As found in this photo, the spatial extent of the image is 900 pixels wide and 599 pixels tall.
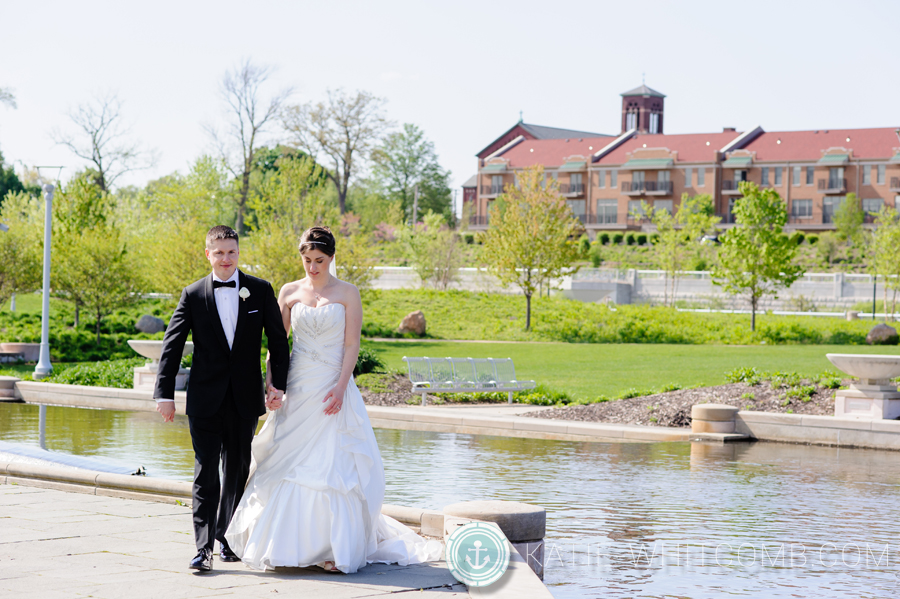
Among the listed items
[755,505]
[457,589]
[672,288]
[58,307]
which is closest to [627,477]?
[755,505]

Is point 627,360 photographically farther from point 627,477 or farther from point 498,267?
point 627,477

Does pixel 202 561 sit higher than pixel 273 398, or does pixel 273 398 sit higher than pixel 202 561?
pixel 273 398

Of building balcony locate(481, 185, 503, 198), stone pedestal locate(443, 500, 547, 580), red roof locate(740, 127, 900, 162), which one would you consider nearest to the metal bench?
stone pedestal locate(443, 500, 547, 580)

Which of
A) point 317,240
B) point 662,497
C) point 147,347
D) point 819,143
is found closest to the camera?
point 317,240

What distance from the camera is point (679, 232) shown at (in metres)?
56.5

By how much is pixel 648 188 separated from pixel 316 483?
261 ft

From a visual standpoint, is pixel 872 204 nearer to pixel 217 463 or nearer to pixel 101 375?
pixel 101 375

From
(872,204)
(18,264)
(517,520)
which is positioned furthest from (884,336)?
(872,204)

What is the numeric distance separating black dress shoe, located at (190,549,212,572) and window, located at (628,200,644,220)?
2980 inches

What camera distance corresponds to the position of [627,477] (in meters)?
10.8

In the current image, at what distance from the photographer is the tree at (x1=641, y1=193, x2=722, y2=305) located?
51.7 m

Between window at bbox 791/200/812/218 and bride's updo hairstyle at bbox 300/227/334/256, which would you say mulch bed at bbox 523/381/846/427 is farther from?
window at bbox 791/200/812/218

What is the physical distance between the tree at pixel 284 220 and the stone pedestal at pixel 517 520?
24.1 meters

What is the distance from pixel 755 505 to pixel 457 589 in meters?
5.00
